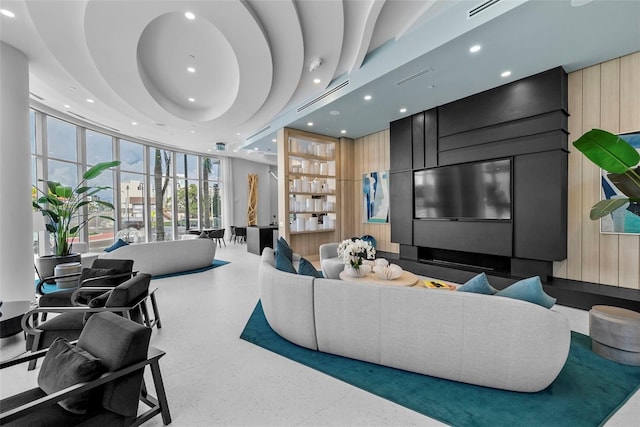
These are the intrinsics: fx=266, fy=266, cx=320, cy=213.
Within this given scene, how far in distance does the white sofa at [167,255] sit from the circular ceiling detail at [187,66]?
3.12 m

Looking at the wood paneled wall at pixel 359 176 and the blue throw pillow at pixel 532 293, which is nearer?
the blue throw pillow at pixel 532 293

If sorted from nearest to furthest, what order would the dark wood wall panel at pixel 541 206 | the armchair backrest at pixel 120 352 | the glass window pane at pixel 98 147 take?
the armchair backrest at pixel 120 352 < the dark wood wall panel at pixel 541 206 < the glass window pane at pixel 98 147

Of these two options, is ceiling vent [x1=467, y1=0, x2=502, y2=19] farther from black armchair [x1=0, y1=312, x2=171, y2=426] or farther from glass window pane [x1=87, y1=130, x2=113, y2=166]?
glass window pane [x1=87, y1=130, x2=113, y2=166]

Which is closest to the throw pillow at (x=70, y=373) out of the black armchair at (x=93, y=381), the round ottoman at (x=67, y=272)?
the black armchair at (x=93, y=381)

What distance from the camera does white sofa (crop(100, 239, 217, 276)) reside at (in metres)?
5.38

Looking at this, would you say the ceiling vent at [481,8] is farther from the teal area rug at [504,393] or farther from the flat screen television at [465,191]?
the teal area rug at [504,393]

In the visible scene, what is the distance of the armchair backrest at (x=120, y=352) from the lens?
148 centimetres

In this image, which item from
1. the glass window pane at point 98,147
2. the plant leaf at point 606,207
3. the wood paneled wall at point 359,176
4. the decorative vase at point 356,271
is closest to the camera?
the plant leaf at point 606,207

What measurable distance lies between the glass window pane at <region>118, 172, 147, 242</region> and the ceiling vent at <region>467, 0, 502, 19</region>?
9874 millimetres

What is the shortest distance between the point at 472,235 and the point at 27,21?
748 cm

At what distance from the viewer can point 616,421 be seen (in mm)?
1820

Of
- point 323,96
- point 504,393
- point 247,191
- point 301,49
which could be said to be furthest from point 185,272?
point 247,191

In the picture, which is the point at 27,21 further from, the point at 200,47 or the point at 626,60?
the point at 626,60

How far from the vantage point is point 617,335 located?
8.25 feet
